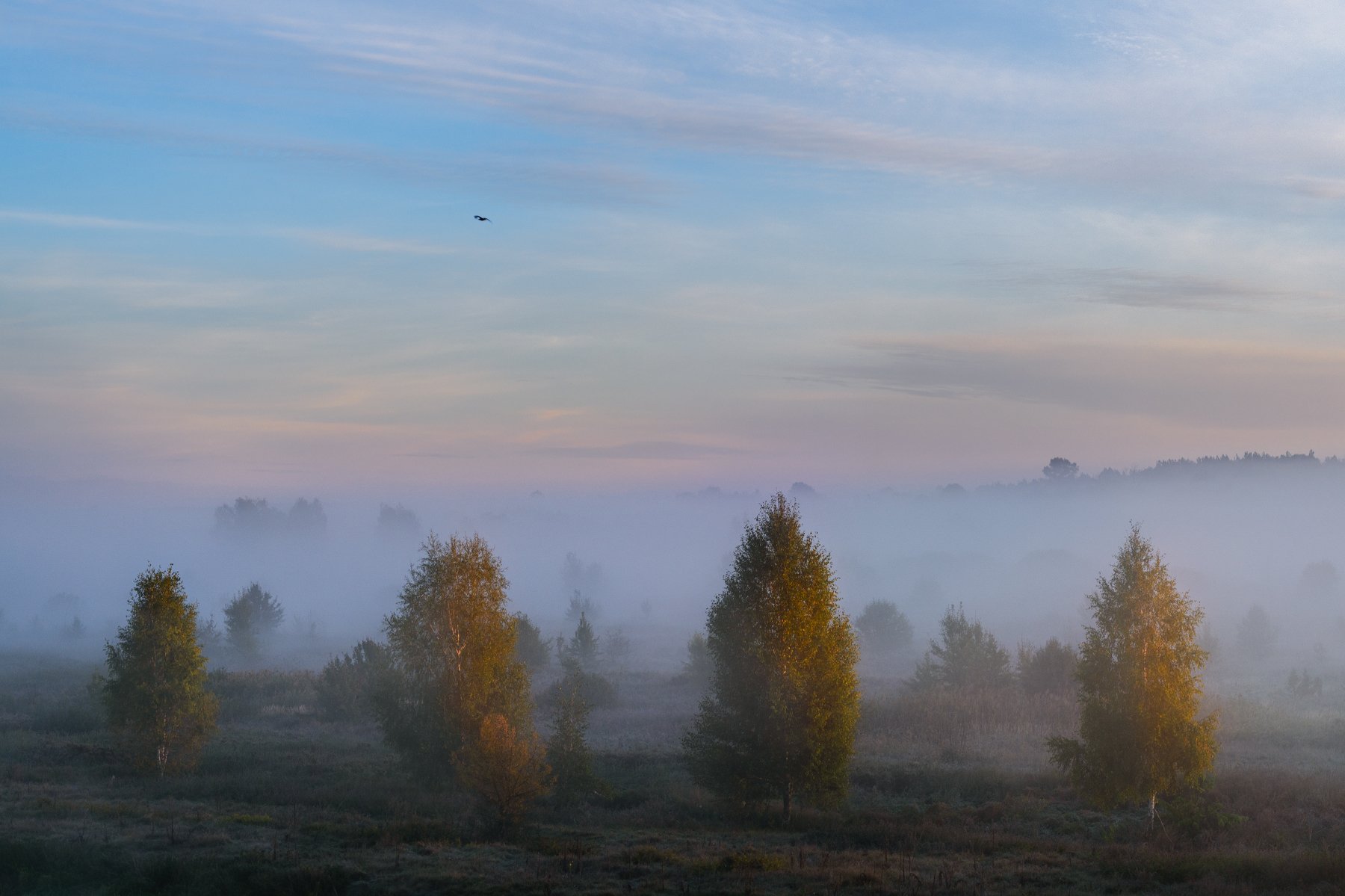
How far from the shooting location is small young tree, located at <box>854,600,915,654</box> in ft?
278

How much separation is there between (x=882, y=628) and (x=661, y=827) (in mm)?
62846

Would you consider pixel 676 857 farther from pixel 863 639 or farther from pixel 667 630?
pixel 667 630

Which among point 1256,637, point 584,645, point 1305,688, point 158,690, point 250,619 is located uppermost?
point 250,619

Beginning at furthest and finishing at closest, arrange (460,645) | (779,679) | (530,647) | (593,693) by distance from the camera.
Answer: (530,647) < (593,693) < (460,645) < (779,679)

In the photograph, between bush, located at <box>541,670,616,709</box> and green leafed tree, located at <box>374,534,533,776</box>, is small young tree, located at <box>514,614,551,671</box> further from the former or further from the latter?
green leafed tree, located at <box>374,534,533,776</box>

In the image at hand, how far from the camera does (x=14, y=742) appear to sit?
122 ft

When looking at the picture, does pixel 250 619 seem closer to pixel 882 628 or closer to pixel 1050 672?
pixel 882 628

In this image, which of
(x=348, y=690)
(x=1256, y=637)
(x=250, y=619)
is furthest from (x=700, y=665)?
(x=1256, y=637)

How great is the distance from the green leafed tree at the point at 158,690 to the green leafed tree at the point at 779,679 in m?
20.1

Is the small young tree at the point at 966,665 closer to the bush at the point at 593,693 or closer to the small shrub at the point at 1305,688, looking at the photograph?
the small shrub at the point at 1305,688

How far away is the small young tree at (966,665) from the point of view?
51500 millimetres

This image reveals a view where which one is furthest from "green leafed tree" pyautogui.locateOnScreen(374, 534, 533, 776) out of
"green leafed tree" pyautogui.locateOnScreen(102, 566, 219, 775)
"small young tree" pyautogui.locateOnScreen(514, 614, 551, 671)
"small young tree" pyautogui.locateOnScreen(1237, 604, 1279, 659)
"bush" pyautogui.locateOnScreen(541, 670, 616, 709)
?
"small young tree" pyautogui.locateOnScreen(1237, 604, 1279, 659)

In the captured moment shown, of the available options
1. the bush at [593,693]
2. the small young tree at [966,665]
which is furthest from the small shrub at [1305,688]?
the bush at [593,693]

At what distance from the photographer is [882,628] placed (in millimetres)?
84562
